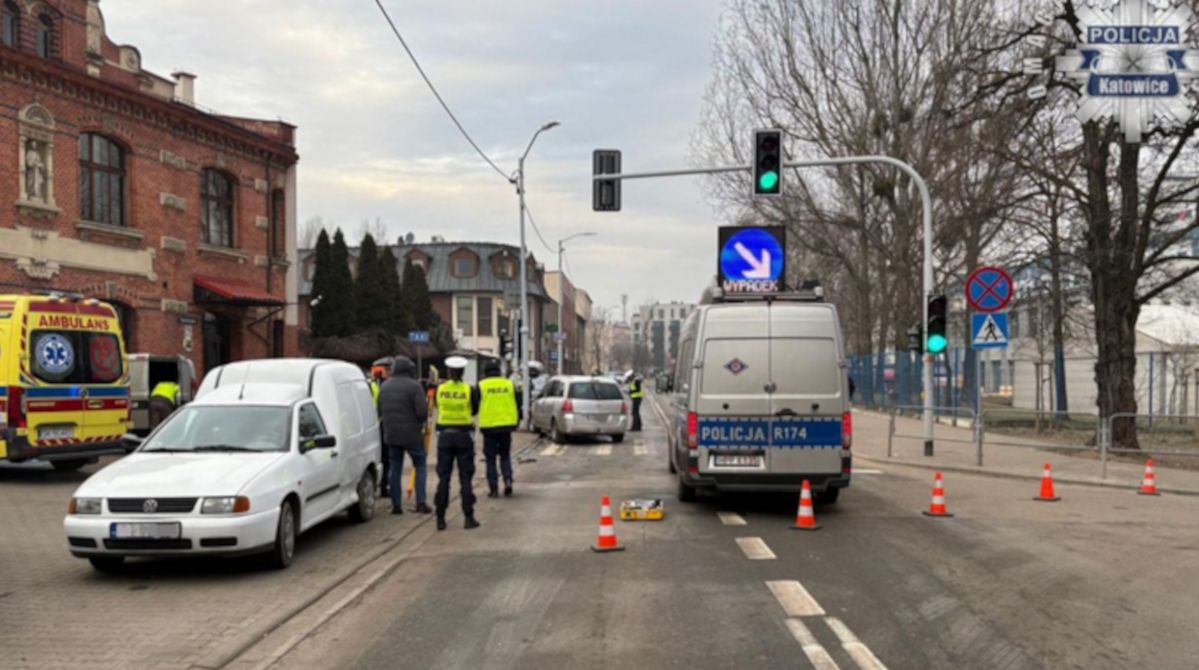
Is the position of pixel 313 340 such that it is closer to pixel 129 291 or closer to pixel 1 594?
pixel 129 291

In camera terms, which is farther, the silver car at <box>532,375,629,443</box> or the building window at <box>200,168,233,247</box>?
the building window at <box>200,168,233,247</box>

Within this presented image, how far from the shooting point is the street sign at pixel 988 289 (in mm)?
15792

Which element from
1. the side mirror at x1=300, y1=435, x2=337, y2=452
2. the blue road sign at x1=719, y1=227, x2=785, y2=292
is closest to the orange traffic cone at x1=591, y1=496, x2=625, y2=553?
the side mirror at x1=300, y1=435, x2=337, y2=452

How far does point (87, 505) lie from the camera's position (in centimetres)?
776

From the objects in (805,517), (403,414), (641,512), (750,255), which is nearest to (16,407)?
(403,414)

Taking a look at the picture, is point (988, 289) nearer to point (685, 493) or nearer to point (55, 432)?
point (685, 493)

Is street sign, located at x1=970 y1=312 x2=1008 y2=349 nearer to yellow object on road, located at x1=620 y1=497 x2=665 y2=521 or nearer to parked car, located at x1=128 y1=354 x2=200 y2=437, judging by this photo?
yellow object on road, located at x1=620 y1=497 x2=665 y2=521

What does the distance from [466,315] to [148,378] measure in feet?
183

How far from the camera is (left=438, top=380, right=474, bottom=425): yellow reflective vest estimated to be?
10.9 meters

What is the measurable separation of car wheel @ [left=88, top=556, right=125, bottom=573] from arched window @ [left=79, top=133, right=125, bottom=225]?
17.6 metres

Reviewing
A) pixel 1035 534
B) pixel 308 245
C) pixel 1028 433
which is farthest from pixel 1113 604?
pixel 308 245

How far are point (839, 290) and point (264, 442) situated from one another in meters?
50.2

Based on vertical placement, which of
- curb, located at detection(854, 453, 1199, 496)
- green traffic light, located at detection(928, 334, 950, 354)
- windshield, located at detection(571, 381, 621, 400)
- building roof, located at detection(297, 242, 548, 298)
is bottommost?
curb, located at detection(854, 453, 1199, 496)

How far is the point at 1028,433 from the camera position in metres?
25.7
